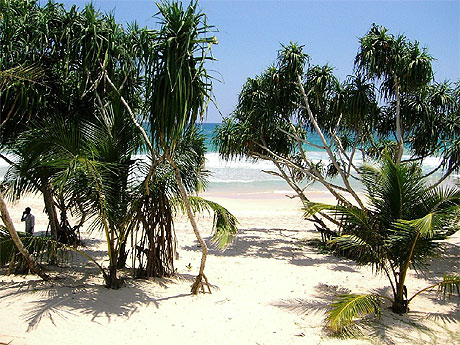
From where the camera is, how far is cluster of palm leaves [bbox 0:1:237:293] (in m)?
4.67

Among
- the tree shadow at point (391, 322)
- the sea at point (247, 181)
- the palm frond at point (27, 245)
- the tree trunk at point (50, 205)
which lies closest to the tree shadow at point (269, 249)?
the tree shadow at point (391, 322)

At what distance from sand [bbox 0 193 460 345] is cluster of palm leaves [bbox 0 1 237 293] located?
1.48ft

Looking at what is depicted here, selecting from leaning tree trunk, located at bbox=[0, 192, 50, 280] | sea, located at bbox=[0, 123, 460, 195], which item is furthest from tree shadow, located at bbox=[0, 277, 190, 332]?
sea, located at bbox=[0, 123, 460, 195]

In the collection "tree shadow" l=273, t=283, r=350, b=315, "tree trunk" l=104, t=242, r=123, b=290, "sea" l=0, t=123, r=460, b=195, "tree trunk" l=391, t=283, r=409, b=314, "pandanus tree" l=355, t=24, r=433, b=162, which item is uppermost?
"pandanus tree" l=355, t=24, r=433, b=162

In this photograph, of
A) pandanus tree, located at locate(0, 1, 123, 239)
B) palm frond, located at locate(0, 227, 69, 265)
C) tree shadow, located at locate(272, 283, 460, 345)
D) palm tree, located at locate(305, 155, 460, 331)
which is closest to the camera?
tree shadow, located at locate(272, 283, 460, 345)

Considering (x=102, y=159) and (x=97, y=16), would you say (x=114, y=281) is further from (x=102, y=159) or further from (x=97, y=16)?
(x=97, y=16)

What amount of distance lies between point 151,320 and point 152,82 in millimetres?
2586

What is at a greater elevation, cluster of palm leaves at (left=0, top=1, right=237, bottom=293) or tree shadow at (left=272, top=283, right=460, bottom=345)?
cluster of palm leaves at (left=0, top=1, right=237, bottom=293)

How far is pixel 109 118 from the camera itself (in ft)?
19.0

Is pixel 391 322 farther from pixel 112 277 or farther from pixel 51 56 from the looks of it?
pixel 51 56

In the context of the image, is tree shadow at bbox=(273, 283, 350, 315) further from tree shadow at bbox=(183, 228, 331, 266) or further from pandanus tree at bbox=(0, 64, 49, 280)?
pandanus tree at bbox=(0, 64, 49, 280)

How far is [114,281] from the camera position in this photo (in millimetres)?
5418

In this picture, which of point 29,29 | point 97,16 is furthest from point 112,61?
point 29,29

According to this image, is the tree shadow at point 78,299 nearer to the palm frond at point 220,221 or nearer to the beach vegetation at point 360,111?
the palm frond at point 220,221
